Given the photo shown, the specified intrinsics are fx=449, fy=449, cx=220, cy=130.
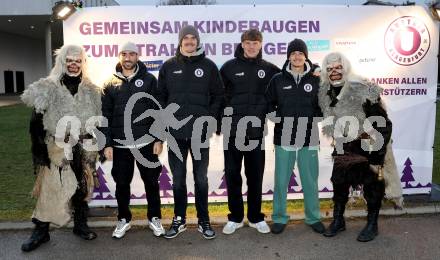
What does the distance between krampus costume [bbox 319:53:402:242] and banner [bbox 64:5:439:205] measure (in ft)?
3.97

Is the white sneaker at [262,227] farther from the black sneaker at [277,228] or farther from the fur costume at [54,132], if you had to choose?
the fur costume at [54,132]

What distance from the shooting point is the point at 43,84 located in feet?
14.4

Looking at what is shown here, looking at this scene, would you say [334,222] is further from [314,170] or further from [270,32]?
[270,32]

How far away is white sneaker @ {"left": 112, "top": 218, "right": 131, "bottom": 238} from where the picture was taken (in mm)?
4766

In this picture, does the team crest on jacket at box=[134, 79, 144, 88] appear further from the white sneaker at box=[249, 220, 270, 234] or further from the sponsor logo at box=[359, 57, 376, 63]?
the sponsor logo at box=[359, 57, 376, 63]

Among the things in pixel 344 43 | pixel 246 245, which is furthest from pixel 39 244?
pixel 344 43

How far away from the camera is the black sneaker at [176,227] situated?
187 inches

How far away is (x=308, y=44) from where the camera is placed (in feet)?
18.7

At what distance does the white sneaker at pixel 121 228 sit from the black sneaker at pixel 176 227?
45 centimetres

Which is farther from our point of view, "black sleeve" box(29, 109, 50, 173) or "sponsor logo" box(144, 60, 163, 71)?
"sponsor logo" box(144, 60, 163, 71)

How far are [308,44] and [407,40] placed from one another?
1.33 m

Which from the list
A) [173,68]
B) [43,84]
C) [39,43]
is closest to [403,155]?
[173,68]

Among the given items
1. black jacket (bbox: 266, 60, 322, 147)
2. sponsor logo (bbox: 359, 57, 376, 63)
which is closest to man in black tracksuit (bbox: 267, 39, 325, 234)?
black jacket (bbox: 266, 60, 322, 147)

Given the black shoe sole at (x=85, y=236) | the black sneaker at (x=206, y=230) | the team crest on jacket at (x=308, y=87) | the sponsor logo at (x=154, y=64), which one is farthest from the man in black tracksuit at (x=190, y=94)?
the sponsor logo at (x=154, y=64)
